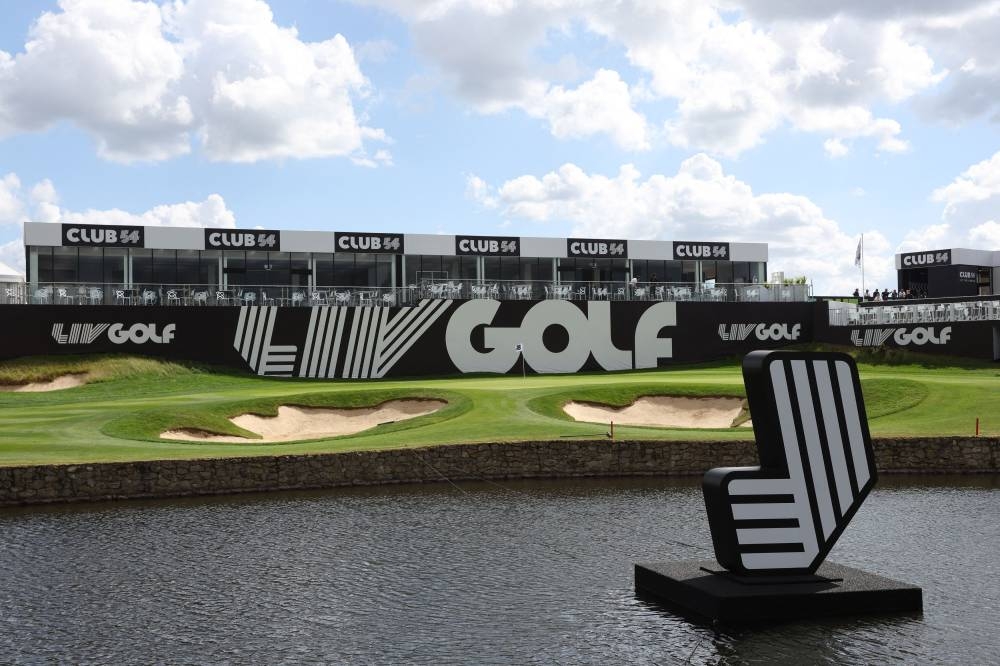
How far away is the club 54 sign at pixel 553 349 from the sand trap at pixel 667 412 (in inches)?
695

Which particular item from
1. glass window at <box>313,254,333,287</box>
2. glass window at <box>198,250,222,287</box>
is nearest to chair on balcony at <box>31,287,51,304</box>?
glass window at <box>198,250,222,287</box>

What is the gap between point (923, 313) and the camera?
5275 cm

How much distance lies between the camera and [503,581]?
15.8 meters

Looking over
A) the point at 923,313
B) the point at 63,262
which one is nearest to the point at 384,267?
the point at 63,262

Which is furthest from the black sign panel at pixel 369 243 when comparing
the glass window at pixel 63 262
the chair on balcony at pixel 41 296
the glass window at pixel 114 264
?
the chair on balcony at pixel 41 296

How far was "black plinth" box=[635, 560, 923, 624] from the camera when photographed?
13.7 meters

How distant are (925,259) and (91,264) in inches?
3023

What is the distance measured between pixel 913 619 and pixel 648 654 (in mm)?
4163

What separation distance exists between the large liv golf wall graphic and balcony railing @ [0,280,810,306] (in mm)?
518

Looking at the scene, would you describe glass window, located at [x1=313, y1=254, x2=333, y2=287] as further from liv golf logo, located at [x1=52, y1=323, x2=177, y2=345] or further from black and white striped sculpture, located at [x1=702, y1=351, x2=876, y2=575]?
black and white striped sculpture, located at [x1=702, y1=351, x2=876, y2=575]

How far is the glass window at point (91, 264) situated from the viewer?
203 ft

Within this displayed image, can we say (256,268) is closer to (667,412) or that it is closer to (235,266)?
(235,266)

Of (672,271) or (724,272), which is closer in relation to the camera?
(672,271)

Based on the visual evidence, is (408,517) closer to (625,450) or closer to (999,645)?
(625,450)
